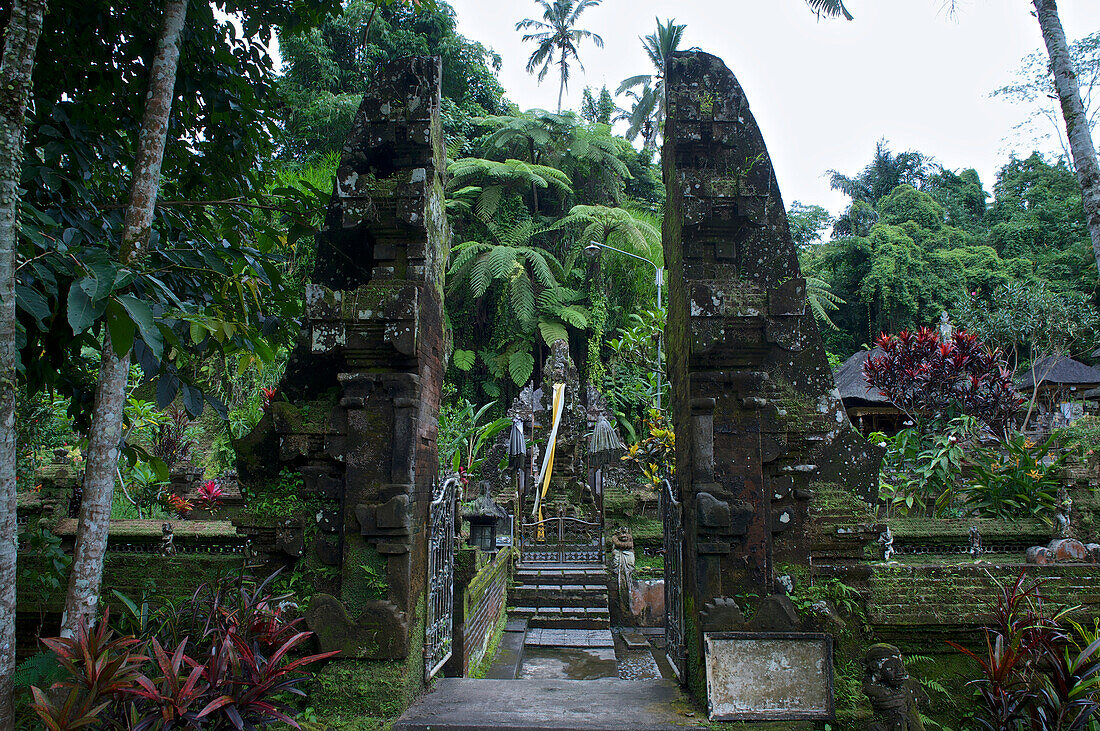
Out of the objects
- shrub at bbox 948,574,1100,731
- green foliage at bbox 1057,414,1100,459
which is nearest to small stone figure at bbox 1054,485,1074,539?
shrub at bbox 948,574,1100,731

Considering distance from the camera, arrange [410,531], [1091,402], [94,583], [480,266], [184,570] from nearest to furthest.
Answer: [94,583], [410,531], [184,570], [480,266], [1091,402]

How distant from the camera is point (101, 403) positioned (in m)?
3.23

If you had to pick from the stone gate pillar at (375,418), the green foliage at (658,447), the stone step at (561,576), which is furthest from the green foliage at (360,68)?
the stone gate pillar at (375,418)

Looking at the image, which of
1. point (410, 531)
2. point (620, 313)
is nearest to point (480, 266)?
point (620, 313)

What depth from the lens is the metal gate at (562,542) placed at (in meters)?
10.2

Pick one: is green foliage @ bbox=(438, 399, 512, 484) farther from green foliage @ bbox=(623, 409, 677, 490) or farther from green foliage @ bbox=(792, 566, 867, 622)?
green foliage @ bbox=(792, 566, 867, 622)

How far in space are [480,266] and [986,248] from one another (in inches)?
805

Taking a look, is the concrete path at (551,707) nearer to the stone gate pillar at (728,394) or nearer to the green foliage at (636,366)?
the stone gate pillar at (728,394)

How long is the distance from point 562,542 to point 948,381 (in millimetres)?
6533

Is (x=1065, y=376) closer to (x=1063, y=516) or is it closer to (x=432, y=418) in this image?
(x=1063, y=516)

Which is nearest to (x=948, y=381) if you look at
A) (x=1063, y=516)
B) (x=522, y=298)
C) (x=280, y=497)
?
(x=1063, y=516)

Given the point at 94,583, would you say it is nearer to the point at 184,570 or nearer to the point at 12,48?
the point at 184,570

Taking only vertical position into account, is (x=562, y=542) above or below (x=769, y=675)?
above

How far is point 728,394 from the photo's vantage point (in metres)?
4.06
